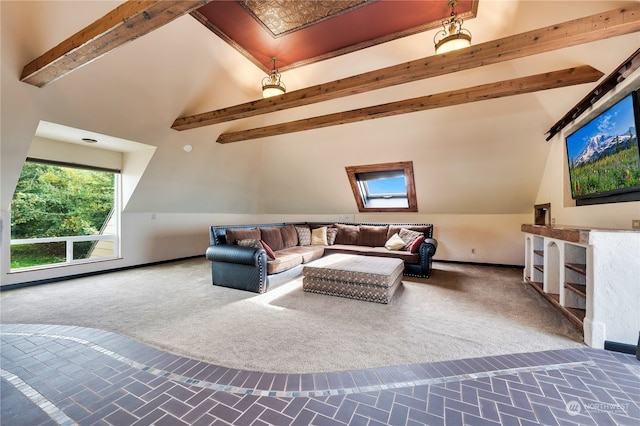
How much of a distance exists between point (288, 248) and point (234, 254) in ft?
5.14

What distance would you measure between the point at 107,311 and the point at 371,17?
4345 millimetres

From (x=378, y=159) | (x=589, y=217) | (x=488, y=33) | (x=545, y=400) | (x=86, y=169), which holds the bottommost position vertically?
(x=545, y=400)

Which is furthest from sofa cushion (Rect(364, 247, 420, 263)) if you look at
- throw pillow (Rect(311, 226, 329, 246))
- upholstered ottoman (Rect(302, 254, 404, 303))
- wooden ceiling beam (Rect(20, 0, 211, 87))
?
wooden ceiling beam (Rect(20, 0, 211, 87))

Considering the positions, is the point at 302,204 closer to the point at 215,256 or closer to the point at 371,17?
the point at 215,256

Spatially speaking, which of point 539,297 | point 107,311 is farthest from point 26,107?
point 539,297

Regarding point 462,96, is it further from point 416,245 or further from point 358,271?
point 358,271

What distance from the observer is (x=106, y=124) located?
363 centimetres

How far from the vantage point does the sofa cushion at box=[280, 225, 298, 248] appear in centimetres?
506

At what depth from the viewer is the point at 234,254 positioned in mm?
3553

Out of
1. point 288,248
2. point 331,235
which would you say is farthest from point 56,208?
point 331,235

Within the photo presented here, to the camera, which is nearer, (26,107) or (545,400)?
(545,400)

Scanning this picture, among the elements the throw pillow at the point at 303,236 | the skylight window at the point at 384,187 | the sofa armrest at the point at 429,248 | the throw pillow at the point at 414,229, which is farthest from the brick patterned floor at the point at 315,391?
the skylight window at the point at 384,187

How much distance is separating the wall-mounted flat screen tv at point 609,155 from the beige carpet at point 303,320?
140 cm

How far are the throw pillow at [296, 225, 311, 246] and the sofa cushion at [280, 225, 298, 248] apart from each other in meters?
0.09
